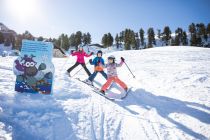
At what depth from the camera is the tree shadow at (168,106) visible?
6011mm

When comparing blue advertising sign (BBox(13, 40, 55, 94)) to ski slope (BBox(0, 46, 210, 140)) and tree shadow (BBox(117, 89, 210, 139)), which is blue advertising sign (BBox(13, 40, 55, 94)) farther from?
tree shadow (BBox(117, 89, 210, 139))

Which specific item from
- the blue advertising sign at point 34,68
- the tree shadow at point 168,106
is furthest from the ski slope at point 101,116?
the blue advertising sign at point 34,68

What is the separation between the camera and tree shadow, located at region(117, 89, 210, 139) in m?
6.01

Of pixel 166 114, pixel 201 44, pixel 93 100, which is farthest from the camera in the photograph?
pixel 201 44

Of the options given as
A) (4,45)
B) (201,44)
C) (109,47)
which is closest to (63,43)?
(109,47)

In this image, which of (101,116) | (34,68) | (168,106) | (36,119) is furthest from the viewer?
(168,106)

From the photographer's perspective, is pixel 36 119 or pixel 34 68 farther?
pixel 34 68

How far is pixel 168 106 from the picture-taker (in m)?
7.47

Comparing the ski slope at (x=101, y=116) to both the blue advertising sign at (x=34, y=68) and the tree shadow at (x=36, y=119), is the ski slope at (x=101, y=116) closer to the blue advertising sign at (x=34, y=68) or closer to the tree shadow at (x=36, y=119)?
the tree shadow at (x=36, y=119)

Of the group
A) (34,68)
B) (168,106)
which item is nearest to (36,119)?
(34,68)

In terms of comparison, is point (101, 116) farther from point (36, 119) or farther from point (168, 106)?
point (168, 106)

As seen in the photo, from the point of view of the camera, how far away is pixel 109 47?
325ft

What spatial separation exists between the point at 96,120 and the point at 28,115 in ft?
5.80

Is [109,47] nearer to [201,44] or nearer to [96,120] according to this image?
[201,44]
